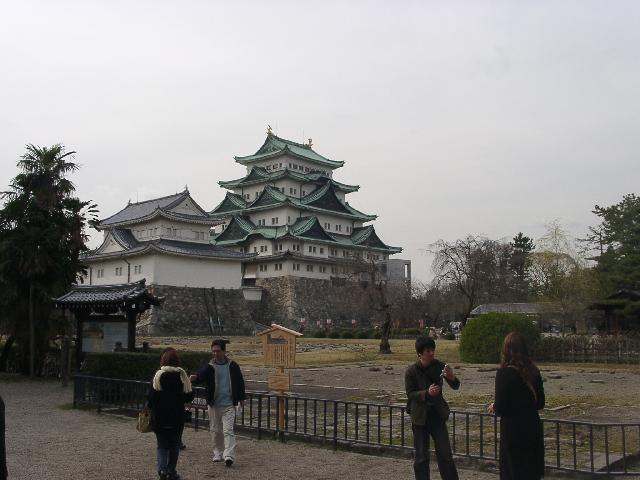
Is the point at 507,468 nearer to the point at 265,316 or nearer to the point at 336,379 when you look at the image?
the point at 336,379

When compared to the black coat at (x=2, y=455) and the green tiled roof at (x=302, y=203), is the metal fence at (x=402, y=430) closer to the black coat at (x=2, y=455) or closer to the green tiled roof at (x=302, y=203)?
the black coat at (x=2, y=455)

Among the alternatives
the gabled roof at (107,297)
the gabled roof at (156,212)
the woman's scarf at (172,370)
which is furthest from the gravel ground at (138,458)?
the gabled roof at (156,212)

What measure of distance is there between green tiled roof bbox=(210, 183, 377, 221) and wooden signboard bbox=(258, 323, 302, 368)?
56.2m

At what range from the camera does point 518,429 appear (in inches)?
206

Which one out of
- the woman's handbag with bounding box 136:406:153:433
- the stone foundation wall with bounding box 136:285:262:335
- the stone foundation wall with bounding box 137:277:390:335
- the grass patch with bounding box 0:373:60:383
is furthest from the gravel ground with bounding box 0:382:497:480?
the stone foundation wall with bounding box 136:285:262:335

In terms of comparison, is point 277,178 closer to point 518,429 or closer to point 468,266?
point 468,266

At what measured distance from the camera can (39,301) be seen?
72.1ft

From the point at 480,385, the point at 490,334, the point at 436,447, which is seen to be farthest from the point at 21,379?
the point at 436,447

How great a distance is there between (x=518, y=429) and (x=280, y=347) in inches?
203

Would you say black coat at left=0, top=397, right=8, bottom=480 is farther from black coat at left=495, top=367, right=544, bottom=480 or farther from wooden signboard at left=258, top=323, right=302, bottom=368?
wooden signboard at left=258, top=323, right=302, bottom=368

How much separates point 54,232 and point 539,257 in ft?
125

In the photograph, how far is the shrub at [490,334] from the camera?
2488cm

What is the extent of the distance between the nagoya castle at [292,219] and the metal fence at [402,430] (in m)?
49.0

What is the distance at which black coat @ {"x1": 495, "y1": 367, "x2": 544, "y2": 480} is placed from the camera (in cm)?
519
